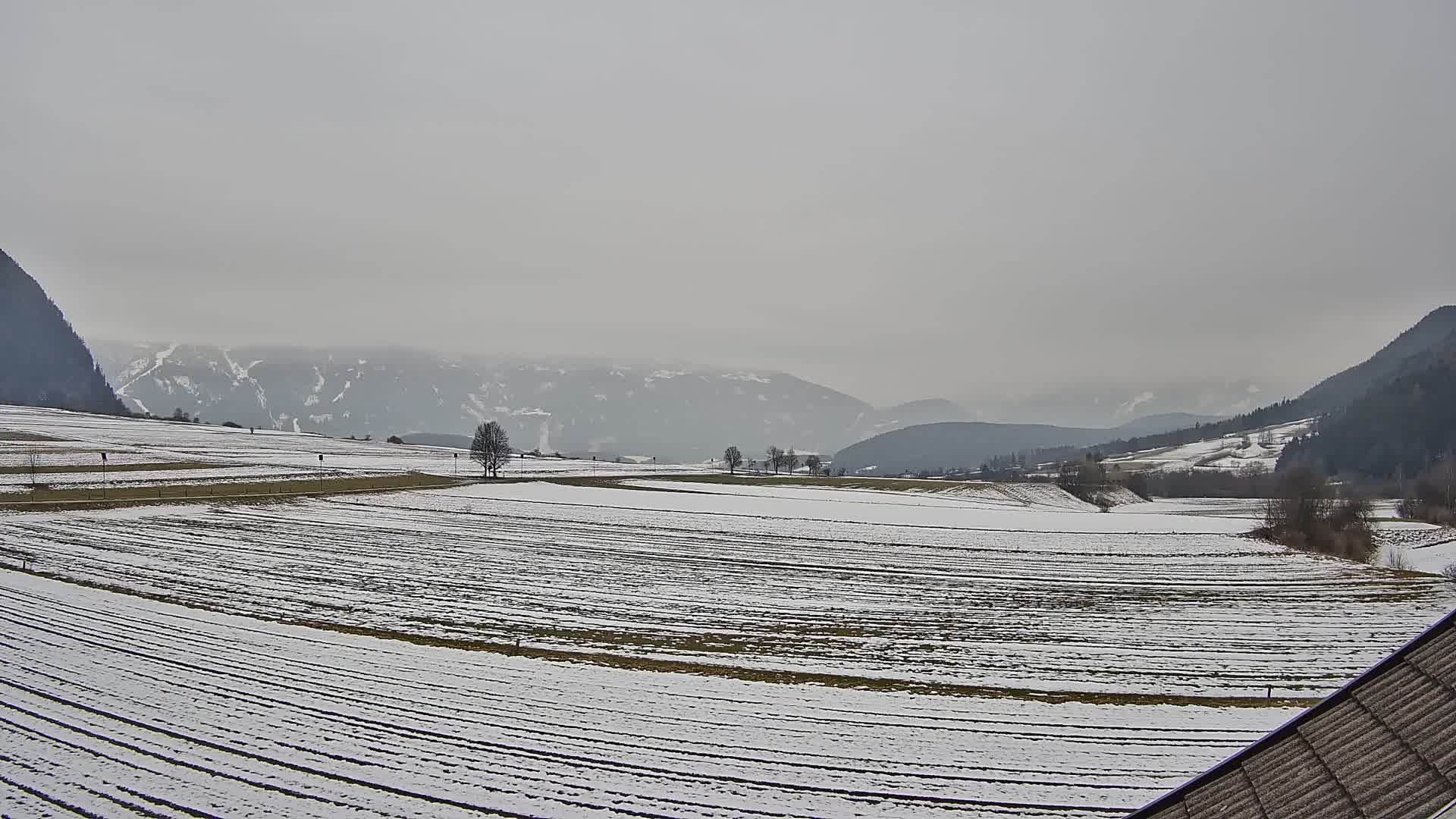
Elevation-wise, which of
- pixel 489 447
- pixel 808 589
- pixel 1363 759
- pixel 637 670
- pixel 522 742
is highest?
pixel 489 447

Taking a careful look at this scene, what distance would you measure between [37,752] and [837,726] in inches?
702

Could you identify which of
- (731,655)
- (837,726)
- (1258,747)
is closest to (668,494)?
(731,655)

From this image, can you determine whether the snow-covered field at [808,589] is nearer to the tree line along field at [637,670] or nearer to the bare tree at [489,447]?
the tree line along field at [637,670]

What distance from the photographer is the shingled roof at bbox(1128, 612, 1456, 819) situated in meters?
6.02

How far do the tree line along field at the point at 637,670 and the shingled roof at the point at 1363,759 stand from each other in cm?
806

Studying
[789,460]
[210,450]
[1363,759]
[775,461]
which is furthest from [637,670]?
[789,460]

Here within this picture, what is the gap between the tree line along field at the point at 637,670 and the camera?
50.9ft

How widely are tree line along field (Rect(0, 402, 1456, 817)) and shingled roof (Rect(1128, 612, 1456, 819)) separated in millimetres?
8060

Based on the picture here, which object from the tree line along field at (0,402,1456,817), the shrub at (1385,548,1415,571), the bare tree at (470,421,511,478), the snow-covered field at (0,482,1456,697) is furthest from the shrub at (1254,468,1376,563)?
the bare tree at (470,421,511,478)

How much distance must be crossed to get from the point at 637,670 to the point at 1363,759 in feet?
64.6

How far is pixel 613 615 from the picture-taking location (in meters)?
31.2

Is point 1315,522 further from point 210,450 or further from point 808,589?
point 210,450

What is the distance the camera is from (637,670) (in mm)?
23688

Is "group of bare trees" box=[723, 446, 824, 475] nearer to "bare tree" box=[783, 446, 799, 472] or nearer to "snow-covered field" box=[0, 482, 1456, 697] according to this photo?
"bare tree" box=[783, 446, 799, 472]
